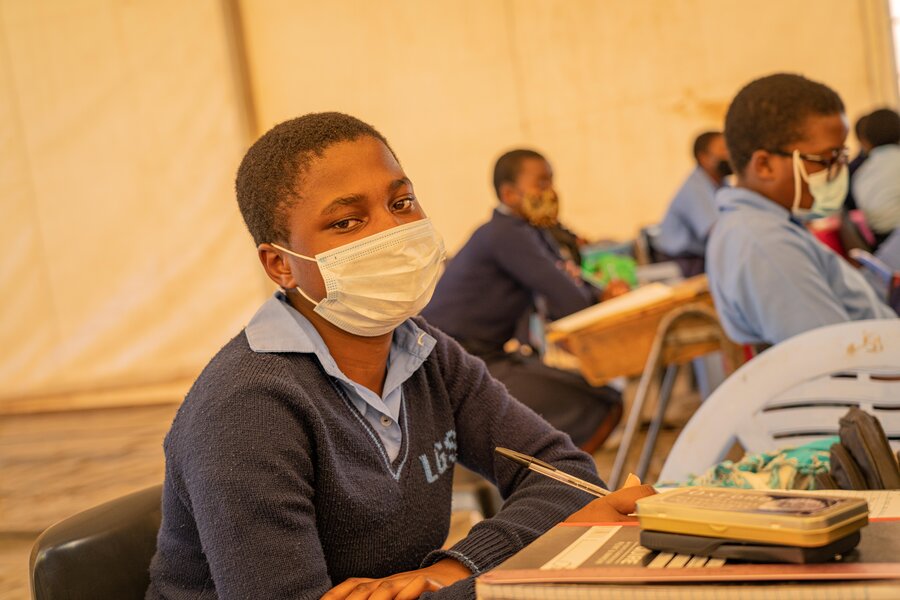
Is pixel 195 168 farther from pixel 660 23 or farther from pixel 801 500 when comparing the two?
pixel 801 500

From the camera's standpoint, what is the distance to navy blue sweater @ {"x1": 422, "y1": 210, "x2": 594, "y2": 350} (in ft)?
11.9

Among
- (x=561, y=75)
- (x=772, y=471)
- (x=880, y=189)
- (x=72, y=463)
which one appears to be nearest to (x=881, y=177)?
(x=880, y=189)

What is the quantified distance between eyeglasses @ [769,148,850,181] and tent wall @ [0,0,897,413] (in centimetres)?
466

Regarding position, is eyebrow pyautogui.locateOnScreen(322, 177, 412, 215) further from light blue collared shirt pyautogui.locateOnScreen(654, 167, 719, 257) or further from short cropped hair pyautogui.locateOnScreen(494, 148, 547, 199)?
light blue collared shirt pyautogui.locateOnScreen(654, 167, 719, 257)

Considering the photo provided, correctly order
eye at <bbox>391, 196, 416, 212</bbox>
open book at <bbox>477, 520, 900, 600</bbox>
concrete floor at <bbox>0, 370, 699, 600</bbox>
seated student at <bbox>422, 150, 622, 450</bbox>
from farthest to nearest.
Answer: concrete floor at <bbox>0, 370, 699, 600</bbox> < seated student at <bbox>422, 150, 622, 450</bbox> < eye at <bbox>391, 196, 416, 212</bbox> < open book at <bbox>477, 520, 900, 600</bbox>

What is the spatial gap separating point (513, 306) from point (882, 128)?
2.54m

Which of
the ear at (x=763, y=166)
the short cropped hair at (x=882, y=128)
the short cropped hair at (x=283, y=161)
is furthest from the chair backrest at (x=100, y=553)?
the short cropped hair at (x=882, y=128)

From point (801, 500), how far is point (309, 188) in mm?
784

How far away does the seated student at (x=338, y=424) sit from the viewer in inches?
42.7

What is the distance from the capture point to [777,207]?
2.31 meters

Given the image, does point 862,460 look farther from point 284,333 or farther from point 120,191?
point 120,191

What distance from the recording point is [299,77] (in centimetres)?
770

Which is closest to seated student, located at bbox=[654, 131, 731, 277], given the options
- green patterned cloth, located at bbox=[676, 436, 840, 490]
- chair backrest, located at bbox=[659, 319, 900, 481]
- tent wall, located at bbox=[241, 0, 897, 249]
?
tent wall, located at bbox=[241, 0, 897, 249]

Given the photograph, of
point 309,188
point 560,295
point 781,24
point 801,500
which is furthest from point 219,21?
point 801,500
